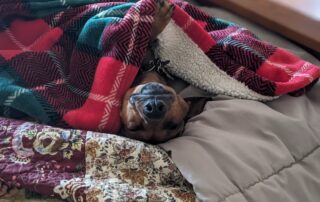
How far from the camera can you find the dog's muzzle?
92 cm

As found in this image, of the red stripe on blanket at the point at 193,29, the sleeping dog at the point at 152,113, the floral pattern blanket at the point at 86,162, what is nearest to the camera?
the floral pattern blanket at the point at 86,162

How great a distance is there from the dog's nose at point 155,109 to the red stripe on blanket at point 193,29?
0.63 ft

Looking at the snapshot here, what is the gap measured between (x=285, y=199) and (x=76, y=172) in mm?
364

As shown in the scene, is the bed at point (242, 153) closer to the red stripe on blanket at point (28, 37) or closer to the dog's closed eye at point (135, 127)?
the dog's closed eye at point (135, 127)

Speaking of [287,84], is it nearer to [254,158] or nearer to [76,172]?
[254,158]

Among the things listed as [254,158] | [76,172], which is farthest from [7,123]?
[254,158]

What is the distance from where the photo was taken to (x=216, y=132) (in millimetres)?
925

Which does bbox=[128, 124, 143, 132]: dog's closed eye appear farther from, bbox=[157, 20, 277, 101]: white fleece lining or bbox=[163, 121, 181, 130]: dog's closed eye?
bbox=[157, 20, 277, 101]: white fleece lining

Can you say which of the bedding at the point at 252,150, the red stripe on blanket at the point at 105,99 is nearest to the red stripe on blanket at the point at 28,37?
the red stripe on blanket at the point at 105,99

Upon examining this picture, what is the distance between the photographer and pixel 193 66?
1.04m

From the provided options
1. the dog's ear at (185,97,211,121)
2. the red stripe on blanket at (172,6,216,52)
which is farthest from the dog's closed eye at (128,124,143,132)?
the red stripe on blanket at (172,6,216,52)

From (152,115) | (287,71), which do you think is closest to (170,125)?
(152,115)

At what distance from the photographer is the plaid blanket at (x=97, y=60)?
965 millimetres

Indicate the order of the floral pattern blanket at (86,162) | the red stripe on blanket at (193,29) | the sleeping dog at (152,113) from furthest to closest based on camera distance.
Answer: the red stripe on blanket at (193,29) → the sleeping dog at (152,113) → the floral pattern blanket at (86,162)
